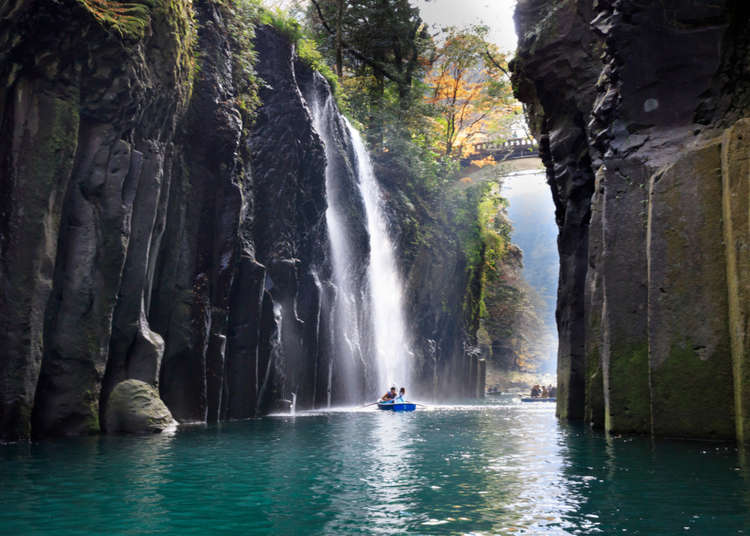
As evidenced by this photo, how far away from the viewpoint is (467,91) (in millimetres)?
44781

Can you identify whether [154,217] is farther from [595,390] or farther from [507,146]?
[507,146]

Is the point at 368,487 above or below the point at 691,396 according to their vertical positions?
below

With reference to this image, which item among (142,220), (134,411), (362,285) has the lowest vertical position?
(134,411)

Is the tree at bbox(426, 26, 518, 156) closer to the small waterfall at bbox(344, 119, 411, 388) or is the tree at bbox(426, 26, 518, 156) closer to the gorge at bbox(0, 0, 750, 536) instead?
the small waterfall at bbox(344, 119, 411, 388)

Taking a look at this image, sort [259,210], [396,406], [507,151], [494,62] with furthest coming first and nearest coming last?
1. [507,151]
2. [494,62]
3. [396,406]
4. [259,210]

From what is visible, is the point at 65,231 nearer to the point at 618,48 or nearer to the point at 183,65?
the point at 183,65

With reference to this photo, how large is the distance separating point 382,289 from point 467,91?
1725cm

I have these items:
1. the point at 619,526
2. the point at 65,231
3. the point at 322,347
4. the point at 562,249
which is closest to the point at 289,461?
the point at 619,526

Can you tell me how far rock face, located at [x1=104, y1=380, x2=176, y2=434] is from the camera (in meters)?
14.1

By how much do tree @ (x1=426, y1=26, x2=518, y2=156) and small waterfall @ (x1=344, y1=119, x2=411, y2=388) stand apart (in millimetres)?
10984

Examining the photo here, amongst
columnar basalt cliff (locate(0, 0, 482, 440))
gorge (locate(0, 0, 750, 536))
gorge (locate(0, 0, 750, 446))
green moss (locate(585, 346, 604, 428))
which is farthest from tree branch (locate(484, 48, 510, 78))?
green moss (locate(585, 346, 604, 428))

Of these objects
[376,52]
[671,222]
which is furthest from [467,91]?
[671,222]

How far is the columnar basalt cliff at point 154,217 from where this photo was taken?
40.3ft

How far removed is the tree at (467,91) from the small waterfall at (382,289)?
36.0 feet
